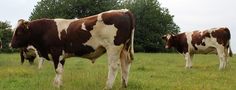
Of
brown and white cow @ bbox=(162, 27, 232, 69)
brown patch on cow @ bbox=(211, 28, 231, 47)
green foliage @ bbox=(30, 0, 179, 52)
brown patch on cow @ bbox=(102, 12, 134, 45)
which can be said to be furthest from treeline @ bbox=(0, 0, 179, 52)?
brown patch on cow @ bbox=(102, 12, 134, 45)

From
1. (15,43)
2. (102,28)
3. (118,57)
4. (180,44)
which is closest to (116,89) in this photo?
(118,57)

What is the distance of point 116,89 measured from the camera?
13.9 meters

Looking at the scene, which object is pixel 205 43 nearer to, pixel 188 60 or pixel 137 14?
pixel 188 60

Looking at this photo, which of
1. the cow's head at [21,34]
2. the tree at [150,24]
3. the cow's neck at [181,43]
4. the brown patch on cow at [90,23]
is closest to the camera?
the brown patch on cow at [90,23]

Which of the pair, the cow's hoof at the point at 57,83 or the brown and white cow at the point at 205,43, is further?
the brown and white cow at the point at 205,43

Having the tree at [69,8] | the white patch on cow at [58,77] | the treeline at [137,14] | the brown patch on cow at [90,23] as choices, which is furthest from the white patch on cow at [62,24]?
the tree at [69,8]

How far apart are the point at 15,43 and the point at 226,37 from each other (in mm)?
14454

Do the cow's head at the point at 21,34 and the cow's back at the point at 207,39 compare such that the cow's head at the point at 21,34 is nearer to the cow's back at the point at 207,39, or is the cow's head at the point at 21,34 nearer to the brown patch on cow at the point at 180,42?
the cow's back at the point at 207,39

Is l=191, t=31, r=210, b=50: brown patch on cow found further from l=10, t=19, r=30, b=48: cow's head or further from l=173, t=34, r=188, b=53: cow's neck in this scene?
l=10, t=19, r=30, b=48: cow's head

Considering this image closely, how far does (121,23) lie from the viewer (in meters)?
13.6

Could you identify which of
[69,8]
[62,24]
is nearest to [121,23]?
[62,24]

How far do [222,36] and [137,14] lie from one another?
224ft

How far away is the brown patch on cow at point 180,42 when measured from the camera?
28.6 m

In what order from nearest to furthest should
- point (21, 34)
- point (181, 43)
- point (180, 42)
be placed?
point (21, 34), point (181, 43), point (180, 42)
